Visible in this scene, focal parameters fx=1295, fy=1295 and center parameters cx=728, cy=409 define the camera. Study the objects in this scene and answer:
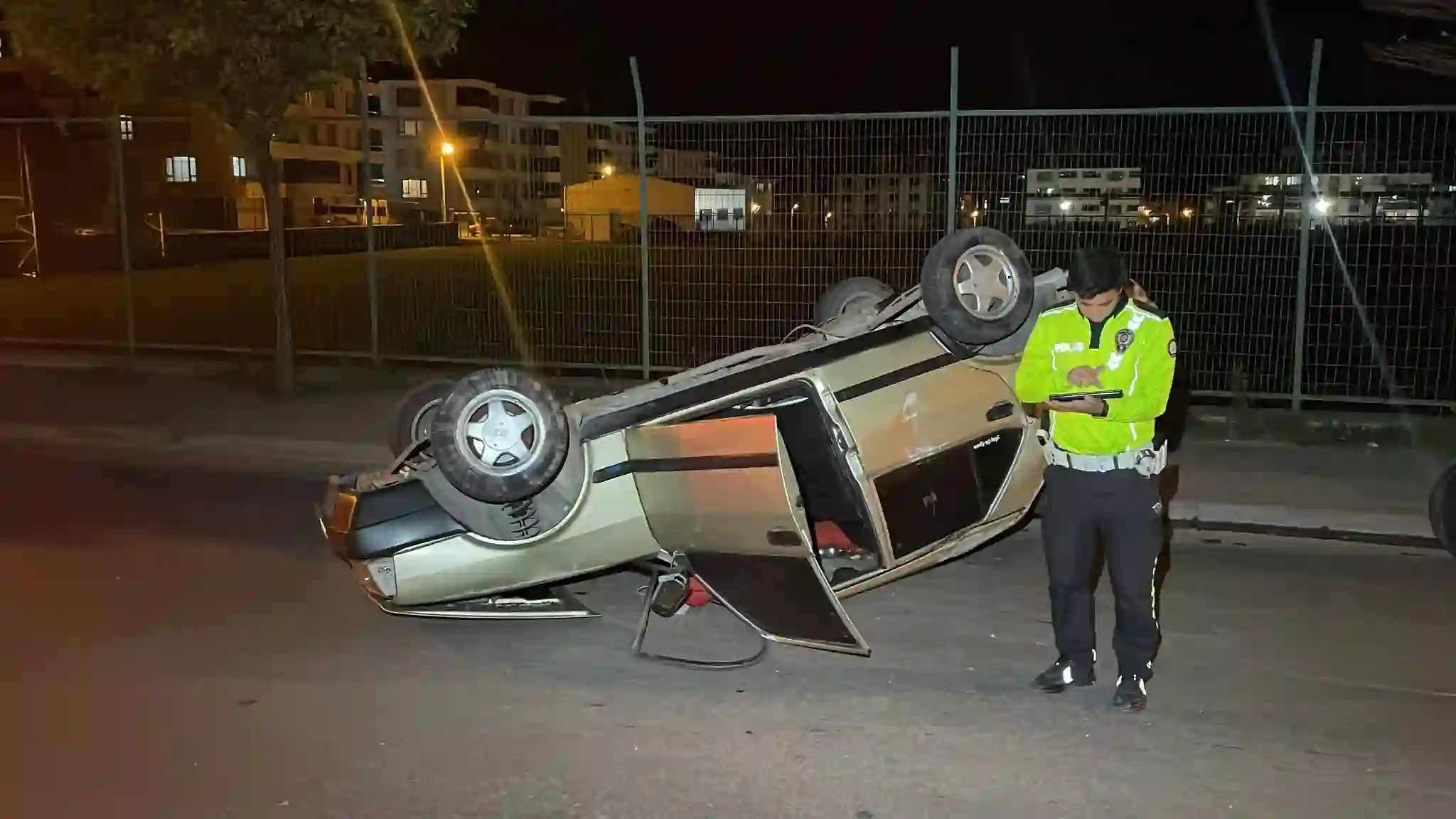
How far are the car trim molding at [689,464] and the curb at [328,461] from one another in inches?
156

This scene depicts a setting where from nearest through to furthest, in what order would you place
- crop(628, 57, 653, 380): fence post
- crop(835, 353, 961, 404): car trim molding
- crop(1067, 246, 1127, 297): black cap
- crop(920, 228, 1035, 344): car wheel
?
1. crop(1067, 246, 1127, 297): black cap
2. crop(835, 353, 961, 404): car trim molding
3. crop(920, 228, 1035, 344): car wheel
4. crop(628, 57, 653, 380): fence post

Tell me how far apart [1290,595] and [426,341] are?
10598 millimetres

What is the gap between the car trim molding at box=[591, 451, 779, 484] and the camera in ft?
17.3

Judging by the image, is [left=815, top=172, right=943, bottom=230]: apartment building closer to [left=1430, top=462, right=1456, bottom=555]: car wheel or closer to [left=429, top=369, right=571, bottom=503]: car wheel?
[left=1430, top=462, right=1456, bottom=555]: car wheel

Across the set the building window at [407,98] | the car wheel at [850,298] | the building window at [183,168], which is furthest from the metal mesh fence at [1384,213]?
the building window at [407,98]

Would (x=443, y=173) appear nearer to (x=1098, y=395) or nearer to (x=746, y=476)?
(x=746, y=476)

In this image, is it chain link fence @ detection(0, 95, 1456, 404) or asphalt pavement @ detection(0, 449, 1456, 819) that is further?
chain link fence @ detection(0, 95, 1456, 404)

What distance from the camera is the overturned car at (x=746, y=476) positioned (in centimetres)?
534

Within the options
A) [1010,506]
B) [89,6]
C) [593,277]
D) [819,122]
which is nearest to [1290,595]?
[1010,506]

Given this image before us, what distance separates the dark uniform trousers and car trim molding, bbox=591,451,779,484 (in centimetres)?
114

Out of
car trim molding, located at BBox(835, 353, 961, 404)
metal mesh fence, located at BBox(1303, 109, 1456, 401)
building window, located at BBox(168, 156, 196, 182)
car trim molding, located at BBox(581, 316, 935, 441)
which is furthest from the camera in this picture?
building window, located at BBox(168, 156, 196, 182)

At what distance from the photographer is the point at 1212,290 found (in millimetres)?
10922

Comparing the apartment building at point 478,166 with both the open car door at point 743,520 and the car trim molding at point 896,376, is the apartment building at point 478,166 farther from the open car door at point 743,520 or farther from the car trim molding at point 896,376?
the open car door at point 743,520

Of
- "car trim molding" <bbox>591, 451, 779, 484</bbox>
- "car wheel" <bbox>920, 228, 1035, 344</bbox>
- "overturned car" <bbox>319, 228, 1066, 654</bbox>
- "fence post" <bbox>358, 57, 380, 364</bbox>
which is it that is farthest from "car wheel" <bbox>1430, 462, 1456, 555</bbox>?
"fence post" <bbox>358, 57, 380, 364</bbox>
